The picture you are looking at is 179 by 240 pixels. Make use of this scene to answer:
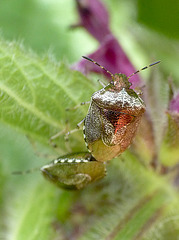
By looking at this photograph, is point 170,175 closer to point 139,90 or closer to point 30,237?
point 139,90

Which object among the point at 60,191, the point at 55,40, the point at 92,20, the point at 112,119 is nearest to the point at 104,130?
the point at 112,119

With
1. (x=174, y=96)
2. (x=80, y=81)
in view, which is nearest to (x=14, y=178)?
(x=80, y=81)

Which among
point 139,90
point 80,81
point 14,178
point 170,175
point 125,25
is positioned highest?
point 125,25

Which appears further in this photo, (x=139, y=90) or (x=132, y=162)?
(x=132, y=162)

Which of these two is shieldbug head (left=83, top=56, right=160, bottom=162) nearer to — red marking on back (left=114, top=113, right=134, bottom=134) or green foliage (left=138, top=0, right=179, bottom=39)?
red marking on back (left=114, top=113, right=134, bottom=134)

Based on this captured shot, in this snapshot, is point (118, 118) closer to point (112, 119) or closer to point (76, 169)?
point (112, 119)

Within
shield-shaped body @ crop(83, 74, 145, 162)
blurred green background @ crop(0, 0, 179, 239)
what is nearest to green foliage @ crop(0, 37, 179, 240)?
blurred green background @ crop(0, 0, 179, 239)
